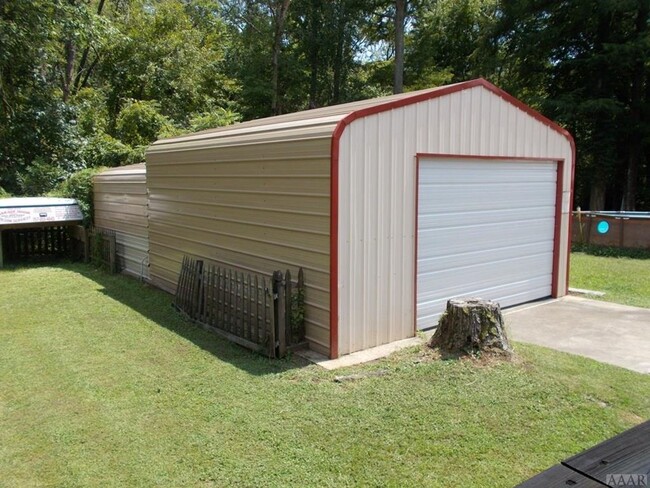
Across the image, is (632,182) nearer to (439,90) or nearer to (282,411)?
(439,90)

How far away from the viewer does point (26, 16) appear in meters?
14.3

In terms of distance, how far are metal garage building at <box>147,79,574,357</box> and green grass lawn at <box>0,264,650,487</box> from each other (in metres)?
0.97

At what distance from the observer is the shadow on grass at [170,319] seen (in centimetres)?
528

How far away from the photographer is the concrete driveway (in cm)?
562

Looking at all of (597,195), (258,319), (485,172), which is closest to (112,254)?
(258,319)

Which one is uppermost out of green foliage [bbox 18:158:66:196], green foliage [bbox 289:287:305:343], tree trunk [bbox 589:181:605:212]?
green foliage [bbox 18:158:66:196]

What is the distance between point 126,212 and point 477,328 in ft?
26.0

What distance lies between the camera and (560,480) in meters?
1.55

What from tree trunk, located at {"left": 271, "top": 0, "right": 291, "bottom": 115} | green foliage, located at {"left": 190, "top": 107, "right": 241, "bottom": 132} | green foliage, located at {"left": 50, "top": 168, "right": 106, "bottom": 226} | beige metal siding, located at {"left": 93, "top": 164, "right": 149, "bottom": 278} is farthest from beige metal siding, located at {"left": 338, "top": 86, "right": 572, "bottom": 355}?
tree trunk, located at {"left": 271, "top": 0, "right": 291, "bottom": 115}

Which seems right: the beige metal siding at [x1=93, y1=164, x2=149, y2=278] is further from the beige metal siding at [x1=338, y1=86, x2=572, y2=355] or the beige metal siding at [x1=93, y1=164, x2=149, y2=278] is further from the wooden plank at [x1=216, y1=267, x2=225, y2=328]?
the beige metal siding at [x1=338, y1=86, x2=572, y2=355]

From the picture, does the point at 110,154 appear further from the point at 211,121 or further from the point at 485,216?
the point at 485,216

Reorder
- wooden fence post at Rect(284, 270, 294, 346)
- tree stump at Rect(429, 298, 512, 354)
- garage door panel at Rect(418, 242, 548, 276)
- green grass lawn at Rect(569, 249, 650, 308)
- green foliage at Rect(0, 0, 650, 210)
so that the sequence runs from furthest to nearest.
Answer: green foliage at Rect(0, 0, 650, 210) → green grass lawn at Rect(569, 249, 650, 308) → garage door panel at Rect(418, 242, 548, 276) → wooden fence post at Rect(284, 270, 294, 346) → tree stump at Rect(429, 298, 512, 354)

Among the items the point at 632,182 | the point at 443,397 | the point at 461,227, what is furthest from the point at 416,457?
the point at 632,182

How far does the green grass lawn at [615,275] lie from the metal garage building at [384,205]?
114cm
